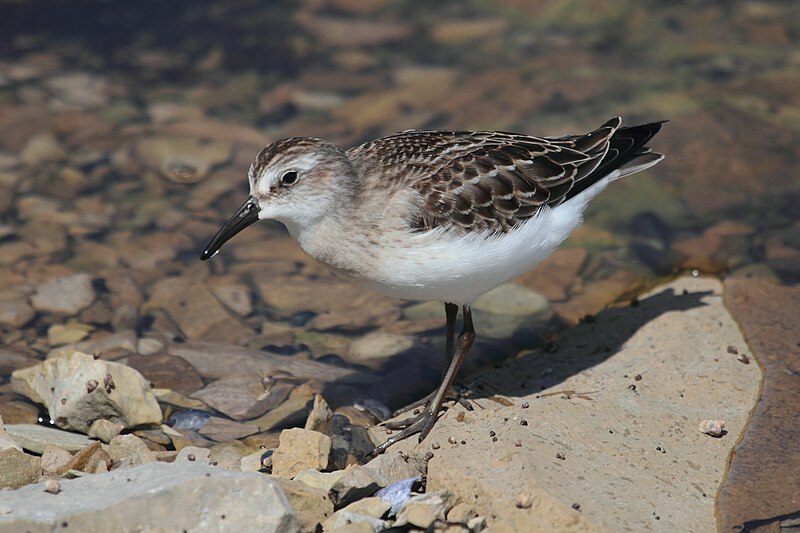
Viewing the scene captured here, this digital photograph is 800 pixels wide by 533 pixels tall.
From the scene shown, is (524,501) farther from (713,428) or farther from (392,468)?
(713,428)

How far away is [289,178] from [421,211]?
91 cm

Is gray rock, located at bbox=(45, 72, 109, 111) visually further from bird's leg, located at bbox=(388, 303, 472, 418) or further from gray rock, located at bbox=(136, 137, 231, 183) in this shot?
bird's leg, located at bbox=(388, 303, 472, 418)

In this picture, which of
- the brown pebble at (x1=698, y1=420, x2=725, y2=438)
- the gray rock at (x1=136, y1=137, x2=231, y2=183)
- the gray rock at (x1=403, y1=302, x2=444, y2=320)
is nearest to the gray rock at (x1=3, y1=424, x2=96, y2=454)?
the gray rock at (x1=403, y1=302, x2=444, y2=320)

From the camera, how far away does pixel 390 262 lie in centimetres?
607

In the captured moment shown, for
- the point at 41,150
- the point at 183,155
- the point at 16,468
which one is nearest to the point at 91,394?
the point at 16,468

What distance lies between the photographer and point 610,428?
6004mm

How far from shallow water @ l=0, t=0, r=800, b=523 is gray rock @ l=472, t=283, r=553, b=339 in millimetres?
60

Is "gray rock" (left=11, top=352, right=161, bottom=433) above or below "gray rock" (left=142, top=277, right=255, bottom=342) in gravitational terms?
above

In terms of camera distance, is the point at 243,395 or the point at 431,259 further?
the point at 243,395

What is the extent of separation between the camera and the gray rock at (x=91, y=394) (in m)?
6.20

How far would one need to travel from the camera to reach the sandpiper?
6148 mm

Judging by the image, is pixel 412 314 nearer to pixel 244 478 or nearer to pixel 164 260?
pixel 164 260

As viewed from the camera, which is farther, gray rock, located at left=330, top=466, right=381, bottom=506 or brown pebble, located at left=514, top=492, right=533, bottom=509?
gray rock, located at left=330, top=466, right=381, bottom=506

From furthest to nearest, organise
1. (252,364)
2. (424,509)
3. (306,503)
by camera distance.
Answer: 1. (252,364)
2. (306,503)
3. (424,509)
